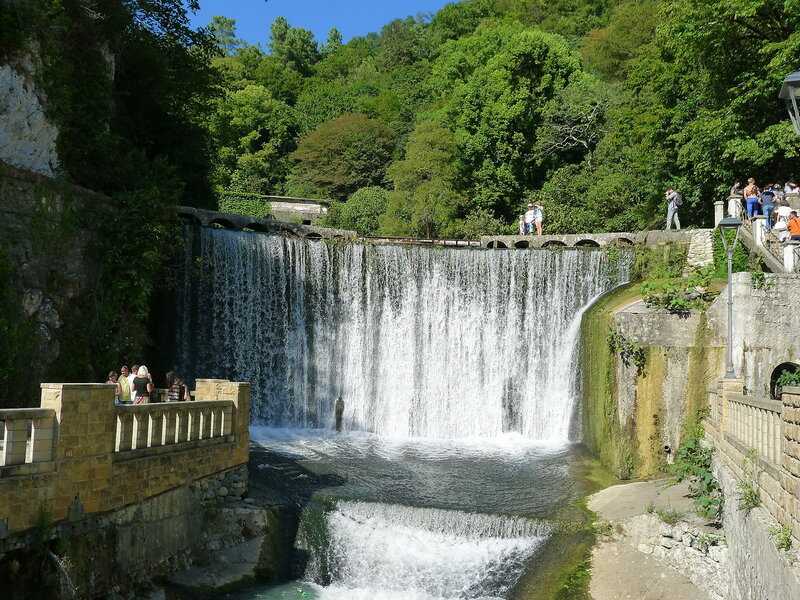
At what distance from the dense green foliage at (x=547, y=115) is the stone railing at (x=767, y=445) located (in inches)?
520

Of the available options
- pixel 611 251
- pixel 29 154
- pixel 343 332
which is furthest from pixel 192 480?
pixel 611 251

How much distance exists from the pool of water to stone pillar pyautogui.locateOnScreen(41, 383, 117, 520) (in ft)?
11.1

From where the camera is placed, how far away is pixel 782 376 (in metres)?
18.2

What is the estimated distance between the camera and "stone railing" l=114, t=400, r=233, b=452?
39.5 feet

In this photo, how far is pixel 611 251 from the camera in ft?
80.6

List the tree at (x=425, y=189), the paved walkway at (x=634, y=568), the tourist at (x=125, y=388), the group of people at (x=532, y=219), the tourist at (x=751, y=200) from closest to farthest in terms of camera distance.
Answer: the paved walkway at (x=634, y=568)
the tourist at (x=125, y=388)
the tourist at (x=751, y=200)
the group of people at (x=532, y=219)
the tree at (x=425, y=189)

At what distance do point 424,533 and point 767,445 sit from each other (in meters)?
6.84

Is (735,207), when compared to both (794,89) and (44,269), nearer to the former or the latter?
(794,89)

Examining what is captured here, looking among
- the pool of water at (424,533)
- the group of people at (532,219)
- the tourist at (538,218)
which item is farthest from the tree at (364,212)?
the pool of water at (424,533)

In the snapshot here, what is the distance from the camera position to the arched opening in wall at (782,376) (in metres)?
18.0

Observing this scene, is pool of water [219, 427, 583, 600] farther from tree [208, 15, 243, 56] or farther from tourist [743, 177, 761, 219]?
tree [208, 15, 243, 56]

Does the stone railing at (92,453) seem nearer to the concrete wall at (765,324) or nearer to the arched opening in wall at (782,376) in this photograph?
the concrete wall at (765,324)

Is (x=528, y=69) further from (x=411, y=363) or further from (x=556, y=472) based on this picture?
(x=556, y=472)

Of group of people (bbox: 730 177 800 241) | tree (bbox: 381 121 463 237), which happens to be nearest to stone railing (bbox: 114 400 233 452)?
group of people (bbox: 730 177 800 241)
